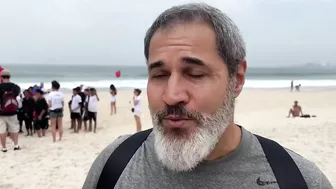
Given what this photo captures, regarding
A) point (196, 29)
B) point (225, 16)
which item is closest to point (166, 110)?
point (196, 29)

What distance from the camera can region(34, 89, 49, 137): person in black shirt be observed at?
34.5 feet

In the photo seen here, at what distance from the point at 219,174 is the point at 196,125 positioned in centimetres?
21

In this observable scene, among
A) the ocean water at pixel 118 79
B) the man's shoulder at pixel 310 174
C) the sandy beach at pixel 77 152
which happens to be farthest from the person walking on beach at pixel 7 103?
the ocean water at pixel 118 79

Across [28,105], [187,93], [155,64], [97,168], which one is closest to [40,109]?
[28,105]

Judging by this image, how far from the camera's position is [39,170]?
7129 mm

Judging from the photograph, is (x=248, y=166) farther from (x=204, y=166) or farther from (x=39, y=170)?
(x=39, y=170)

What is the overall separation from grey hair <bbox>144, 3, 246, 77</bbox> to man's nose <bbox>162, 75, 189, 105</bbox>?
0.21 m

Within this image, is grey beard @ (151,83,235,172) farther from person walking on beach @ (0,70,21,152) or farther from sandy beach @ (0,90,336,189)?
person walking on beach @ (0,70,21,152)

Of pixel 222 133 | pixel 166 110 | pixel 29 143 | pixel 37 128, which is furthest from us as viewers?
pixel 37 128

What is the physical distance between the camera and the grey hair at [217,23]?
1.44 m

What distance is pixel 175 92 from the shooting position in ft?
4.48

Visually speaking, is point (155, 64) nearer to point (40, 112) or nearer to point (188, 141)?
point (188, 141)

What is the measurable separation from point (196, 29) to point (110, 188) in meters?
0.72

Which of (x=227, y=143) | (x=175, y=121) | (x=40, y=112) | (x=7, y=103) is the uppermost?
(x=175, y=121)
